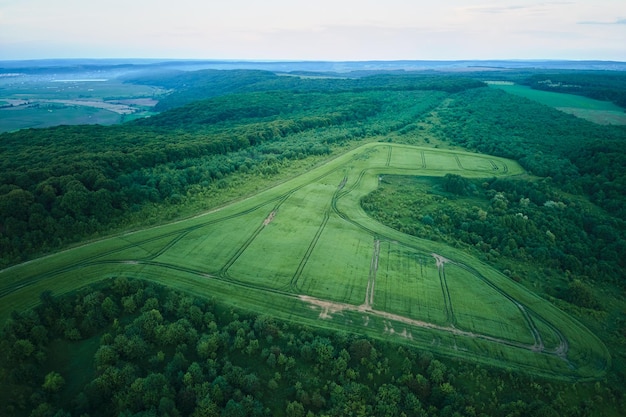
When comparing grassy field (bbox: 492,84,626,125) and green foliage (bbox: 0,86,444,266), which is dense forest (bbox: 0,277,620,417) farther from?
grassy field (bbox: 492,84,626,125)

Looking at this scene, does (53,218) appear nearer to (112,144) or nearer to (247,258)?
(247,258)

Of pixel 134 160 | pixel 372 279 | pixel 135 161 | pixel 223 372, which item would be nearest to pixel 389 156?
pixel 372 279

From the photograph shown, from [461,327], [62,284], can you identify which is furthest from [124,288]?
[461,327]

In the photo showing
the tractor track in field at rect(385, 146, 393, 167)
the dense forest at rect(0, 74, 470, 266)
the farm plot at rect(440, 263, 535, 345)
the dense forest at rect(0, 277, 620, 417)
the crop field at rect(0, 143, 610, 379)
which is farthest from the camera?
the tractor track in field at rect(385, 146, 393, 167)

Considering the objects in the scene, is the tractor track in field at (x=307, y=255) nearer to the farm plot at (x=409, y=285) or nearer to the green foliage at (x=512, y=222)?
the green foliage at (x=512, y=222)

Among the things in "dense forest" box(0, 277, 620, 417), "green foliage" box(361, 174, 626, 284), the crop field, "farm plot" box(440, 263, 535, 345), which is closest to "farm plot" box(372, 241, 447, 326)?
the crop field
